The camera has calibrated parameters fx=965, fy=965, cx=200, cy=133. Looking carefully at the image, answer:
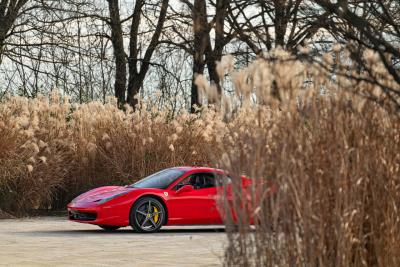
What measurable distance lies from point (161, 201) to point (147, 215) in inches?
13.8

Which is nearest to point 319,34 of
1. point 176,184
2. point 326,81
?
point 176,184

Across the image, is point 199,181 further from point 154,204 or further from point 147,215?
point 147,215

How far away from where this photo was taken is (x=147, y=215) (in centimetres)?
1709

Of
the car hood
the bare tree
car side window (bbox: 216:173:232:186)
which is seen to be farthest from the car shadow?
the bare tree

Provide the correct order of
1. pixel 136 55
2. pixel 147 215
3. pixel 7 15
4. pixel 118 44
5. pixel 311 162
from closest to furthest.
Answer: pixel 311 162 → pixel 147 215 → pixel 7 15 → pixel 118 44 → pixel 136 55

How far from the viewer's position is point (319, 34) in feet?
109

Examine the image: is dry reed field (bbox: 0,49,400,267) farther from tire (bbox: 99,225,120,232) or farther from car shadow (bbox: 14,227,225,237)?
tire (bbox: 99,225,120,232)

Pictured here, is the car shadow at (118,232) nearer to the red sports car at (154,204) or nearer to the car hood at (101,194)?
the red sports car at (154,204)

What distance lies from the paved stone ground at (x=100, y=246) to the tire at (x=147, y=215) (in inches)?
7.5

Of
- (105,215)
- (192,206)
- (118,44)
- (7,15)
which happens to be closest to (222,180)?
(105,215)

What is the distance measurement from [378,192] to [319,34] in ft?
86.8

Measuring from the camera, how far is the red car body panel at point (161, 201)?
16859 mm

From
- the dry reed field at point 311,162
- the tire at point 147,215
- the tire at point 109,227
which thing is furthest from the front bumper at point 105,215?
the dry reed field at point 311,162

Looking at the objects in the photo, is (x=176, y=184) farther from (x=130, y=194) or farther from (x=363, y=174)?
(x=363, y=174)
